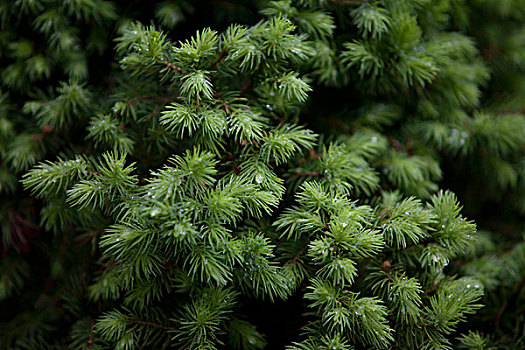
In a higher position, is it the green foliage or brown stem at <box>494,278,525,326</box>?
the green foliage

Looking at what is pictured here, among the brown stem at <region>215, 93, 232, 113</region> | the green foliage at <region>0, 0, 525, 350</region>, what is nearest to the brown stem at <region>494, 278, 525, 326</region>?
the green foliage at <region>0, 0, 525, 350</region>

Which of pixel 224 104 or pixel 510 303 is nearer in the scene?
pixel 224 104

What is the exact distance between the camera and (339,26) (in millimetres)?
974

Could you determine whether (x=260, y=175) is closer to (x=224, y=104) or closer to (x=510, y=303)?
(x=224, y=104)

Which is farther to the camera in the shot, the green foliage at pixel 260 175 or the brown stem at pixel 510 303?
the brown stem at pixel 510 303

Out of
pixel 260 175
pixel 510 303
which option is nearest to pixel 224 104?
pixel 260 175

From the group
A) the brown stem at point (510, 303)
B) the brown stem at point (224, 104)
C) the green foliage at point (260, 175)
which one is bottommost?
the brown stem at point (510, 303)

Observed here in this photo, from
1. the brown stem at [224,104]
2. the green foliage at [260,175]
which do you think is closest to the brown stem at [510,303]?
the green foliage at [260,175]

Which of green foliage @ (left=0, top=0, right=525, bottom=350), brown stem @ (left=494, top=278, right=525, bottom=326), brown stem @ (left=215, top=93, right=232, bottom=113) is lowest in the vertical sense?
brown stem @ (left=494, top=278, right=525, bottom=326)

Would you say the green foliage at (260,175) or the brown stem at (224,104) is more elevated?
the brown stem at (224,104)

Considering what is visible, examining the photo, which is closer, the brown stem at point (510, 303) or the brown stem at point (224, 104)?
the brown stem at point (224, 104)

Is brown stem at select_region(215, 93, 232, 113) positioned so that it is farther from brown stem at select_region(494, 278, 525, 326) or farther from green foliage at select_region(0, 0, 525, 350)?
brown stem at select_region(494, 278, 525, 326)

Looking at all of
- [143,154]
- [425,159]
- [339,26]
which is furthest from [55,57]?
[425,159]

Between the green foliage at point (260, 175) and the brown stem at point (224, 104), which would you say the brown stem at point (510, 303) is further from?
the brown stem at point (224, 104)
